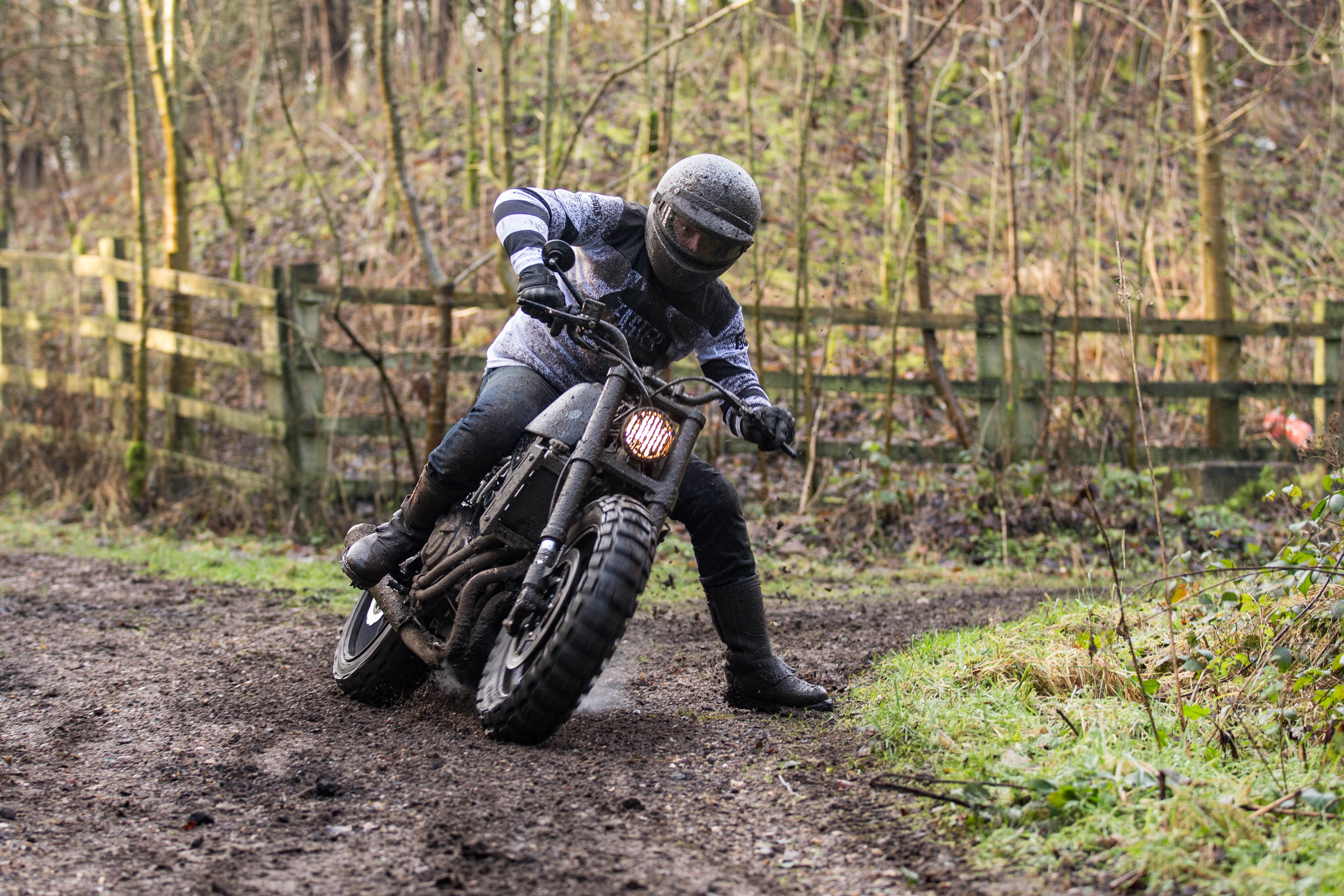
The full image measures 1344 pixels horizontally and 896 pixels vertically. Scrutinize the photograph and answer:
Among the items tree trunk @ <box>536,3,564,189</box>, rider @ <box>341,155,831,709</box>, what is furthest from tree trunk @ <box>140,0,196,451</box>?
rider @ <box>341,155,831,709</box>

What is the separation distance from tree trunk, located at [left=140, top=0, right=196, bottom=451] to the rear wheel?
4919mm

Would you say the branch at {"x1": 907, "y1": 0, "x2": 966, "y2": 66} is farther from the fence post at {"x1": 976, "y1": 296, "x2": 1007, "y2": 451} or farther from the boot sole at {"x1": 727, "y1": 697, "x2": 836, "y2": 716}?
Result: the boot sole at {"x1": 727, "y1": 697, "x2": 836, "y2": 716}

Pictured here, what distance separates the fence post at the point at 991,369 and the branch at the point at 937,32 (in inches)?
71.2

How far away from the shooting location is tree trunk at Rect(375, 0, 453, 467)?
7.54 m

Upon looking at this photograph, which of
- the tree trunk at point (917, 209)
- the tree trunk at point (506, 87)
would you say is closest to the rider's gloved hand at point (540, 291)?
the tree trunk at point (506, 87)

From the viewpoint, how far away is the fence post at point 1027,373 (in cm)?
831

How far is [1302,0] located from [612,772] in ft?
33.4

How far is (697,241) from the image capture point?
3717 mm

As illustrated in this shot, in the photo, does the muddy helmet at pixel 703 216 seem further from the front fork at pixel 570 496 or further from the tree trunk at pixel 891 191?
the tree trunk at pixel 891 191

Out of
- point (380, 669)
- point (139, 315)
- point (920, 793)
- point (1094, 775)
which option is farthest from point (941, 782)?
point (139, 315)

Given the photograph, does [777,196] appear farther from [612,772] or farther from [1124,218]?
[612,772]

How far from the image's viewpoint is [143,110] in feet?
61.0

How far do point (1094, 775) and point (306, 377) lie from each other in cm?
650

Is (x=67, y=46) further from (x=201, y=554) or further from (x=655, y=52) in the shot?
(x=655, y=52)
